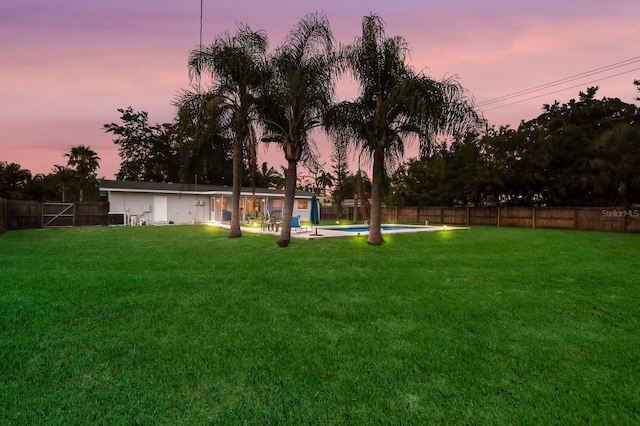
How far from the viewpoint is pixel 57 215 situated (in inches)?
818

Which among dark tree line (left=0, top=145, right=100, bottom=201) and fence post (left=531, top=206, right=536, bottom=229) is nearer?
fence post (left=531, top=206, right=536, bottom=229)

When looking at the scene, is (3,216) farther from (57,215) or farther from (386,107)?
(386,107)

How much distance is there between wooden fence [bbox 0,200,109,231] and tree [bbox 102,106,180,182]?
21671 millimetres

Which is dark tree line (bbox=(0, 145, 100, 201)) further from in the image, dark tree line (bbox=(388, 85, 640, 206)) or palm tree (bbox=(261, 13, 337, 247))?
dark tree line (bbox=(388, 85, 640, 206))

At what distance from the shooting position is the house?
2348cm

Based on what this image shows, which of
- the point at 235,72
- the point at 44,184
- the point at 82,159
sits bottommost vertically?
the point at 44,184

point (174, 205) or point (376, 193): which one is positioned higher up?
point (376, 193)

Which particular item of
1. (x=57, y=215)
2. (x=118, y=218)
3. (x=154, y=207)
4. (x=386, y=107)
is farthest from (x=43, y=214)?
(x=386, y=107)

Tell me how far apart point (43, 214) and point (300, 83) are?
18616 millimetres

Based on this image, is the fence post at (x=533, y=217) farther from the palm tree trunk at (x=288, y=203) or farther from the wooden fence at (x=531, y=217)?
the palm tree trunk at (x=288, y=203)

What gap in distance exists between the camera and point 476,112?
1099 cm

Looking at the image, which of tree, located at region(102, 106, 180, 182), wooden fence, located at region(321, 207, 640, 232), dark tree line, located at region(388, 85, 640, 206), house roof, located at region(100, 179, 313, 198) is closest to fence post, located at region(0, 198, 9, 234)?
house roof, located at region(100, 179, 313, 198)

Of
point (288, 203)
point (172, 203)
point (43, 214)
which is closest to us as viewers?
point (288, 203)

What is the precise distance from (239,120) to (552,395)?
11.9m
